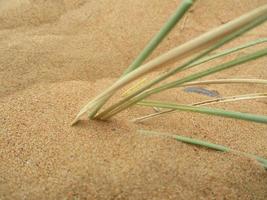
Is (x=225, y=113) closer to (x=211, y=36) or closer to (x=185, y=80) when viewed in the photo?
(x=185, y=80)

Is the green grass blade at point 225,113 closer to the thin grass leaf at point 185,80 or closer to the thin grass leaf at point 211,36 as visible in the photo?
the thin grass leaf at point 185,80

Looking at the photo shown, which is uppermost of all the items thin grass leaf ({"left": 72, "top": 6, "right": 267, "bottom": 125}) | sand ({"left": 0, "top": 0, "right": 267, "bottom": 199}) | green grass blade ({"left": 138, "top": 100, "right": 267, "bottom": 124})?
thin grass leaf ({"left": 72, "top": 6, "right": 267, "bottom": 125})

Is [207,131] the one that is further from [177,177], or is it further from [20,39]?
[20,39]

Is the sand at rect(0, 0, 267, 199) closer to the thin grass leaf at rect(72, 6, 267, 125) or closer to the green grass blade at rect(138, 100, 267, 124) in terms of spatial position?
the green grass blade at rect(138, 100, 267, 124)

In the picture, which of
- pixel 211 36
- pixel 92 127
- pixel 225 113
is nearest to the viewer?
pixel 211 36

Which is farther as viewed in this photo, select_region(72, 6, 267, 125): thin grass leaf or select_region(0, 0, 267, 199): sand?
select_region(0, 0, 267, 199): sand

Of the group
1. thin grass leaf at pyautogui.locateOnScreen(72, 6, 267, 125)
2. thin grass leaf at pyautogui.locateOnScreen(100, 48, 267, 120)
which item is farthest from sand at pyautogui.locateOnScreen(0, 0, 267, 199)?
thin grass leaf at pyautogui.locateOnScreen(72, 6, 267, 125)

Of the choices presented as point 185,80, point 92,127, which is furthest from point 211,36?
point 92,127

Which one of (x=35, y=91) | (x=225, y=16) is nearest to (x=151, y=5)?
(x=225, y=16)
